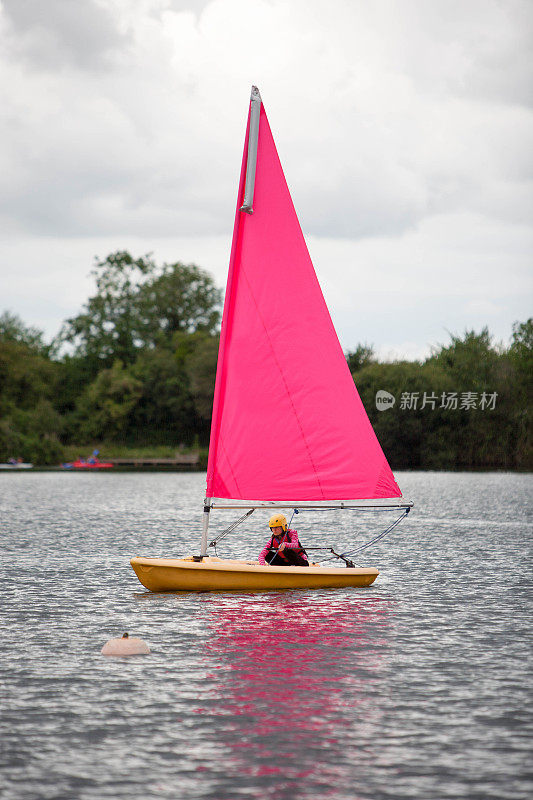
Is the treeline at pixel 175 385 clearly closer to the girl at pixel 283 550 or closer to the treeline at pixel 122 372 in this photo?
the treeline at pixel 122 372

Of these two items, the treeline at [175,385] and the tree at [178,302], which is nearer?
the treeline at [175,385]

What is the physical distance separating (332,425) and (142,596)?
5.18m

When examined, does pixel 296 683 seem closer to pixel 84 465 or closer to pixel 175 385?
pixel 84 465

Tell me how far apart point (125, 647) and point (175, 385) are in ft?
378

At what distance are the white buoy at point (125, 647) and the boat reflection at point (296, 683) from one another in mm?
1028

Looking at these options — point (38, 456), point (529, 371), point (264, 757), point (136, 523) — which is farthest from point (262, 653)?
point (38, 456)

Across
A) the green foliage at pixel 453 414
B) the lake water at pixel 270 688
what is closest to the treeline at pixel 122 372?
the green foliage at pixel 453 414

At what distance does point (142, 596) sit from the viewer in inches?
822

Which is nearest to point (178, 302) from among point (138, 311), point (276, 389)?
point (138, 311)

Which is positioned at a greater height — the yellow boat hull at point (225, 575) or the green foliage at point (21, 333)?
the green foliage at point (21, 333)

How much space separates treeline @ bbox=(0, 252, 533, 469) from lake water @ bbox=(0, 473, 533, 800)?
81.8 meters

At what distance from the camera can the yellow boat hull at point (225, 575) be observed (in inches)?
779

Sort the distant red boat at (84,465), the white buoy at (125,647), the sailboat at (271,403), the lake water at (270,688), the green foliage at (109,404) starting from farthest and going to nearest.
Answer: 1. the green foliage at (109,404)
2. the distant red boat at (84,465)
3. the sailboat at (271,403)
4. the white buoy at (125,647)
5. the lake water at (270,688)

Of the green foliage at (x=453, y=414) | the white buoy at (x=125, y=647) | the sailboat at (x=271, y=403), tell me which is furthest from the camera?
the green foliage at (x=453, y=414)
